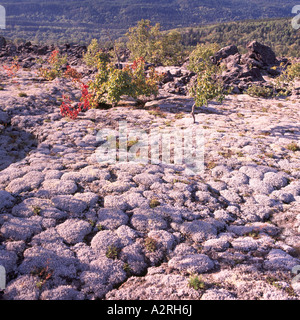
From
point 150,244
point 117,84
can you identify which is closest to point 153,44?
point 117,84

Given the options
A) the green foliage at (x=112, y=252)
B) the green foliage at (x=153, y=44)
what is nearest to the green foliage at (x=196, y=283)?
the green foliage at (x=112, y=252)

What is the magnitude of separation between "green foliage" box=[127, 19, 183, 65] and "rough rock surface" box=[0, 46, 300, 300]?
2053 inches

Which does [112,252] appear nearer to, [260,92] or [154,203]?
[154,203]

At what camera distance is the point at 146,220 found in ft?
35.4

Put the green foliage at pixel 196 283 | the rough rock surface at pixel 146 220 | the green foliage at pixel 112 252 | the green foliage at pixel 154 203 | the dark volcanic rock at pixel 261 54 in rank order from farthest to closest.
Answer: the dark volcanic rock at pixel 261 54 < the green foliage at pixel 154 203 < the green foliage at pixel 112 252 < the rough rock surface at pixel 146 220 < the green foliage at pixel 196 283

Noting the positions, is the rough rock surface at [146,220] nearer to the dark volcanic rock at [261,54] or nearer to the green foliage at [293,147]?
the green foliage at [293,147]

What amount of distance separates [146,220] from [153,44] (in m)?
66.4

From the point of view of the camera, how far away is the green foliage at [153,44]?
65.8m

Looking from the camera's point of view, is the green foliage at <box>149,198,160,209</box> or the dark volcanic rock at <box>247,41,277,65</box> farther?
the dark volcanic rock at <box>247,41,277,65</box>

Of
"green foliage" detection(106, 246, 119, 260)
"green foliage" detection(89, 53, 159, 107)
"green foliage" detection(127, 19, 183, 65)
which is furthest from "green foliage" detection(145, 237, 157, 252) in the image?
"green foliage" detection(127, 19, 183, 65)

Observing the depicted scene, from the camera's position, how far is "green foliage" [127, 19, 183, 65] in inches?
2593

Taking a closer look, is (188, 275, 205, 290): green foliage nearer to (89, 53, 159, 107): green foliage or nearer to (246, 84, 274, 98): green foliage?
(89, 53, 159, 107): green foliage

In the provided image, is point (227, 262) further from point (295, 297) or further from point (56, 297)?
point (56, 297)

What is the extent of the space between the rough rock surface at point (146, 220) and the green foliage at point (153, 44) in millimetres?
52153
